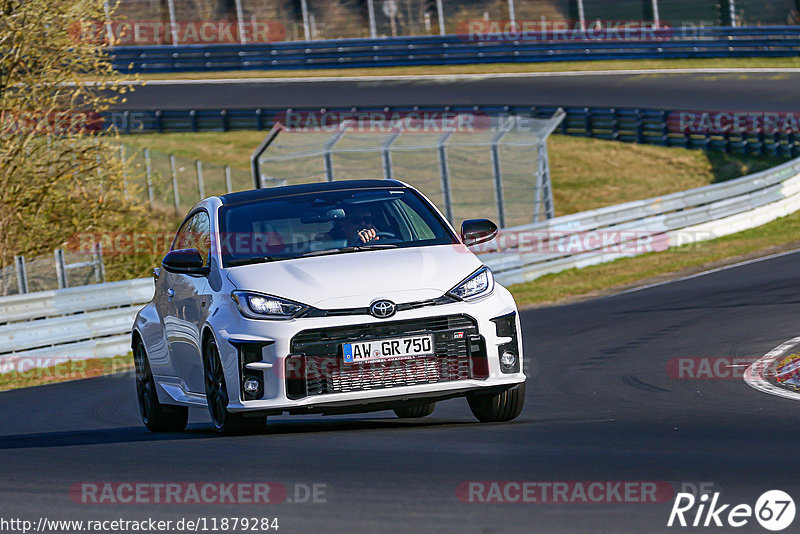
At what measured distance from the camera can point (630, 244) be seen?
22.8 metres

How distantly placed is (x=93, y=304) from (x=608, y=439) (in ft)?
36.0

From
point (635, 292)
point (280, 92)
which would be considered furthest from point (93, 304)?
point (280, 92)

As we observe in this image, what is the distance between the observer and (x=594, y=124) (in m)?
35.9

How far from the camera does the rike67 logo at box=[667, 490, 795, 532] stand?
4910mm

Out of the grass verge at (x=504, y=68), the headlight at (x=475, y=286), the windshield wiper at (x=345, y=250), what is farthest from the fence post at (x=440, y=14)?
the headlight at (x=475, y=286)

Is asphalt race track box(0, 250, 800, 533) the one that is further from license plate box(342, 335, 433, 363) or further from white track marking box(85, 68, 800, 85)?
white track marking box(85, 68, 800, 85)

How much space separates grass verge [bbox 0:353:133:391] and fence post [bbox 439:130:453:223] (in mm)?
8950

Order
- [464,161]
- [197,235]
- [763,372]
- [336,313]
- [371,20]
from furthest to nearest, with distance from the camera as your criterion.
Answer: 1. [371,20]
2. [464,161]
3. [763,372]
4. [197,235]
5. [336,313]

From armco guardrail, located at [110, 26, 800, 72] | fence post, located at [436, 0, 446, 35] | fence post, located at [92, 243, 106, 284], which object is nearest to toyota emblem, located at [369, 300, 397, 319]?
fence post, located at [92, 243, 106, 284]

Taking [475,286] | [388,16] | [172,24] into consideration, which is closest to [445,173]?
[475,286]

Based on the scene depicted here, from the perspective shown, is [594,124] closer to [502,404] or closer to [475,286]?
[502,404]

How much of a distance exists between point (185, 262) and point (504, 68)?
3670cm

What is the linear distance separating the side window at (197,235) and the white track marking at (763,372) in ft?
13.1

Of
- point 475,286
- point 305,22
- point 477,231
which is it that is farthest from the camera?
point 305,22
